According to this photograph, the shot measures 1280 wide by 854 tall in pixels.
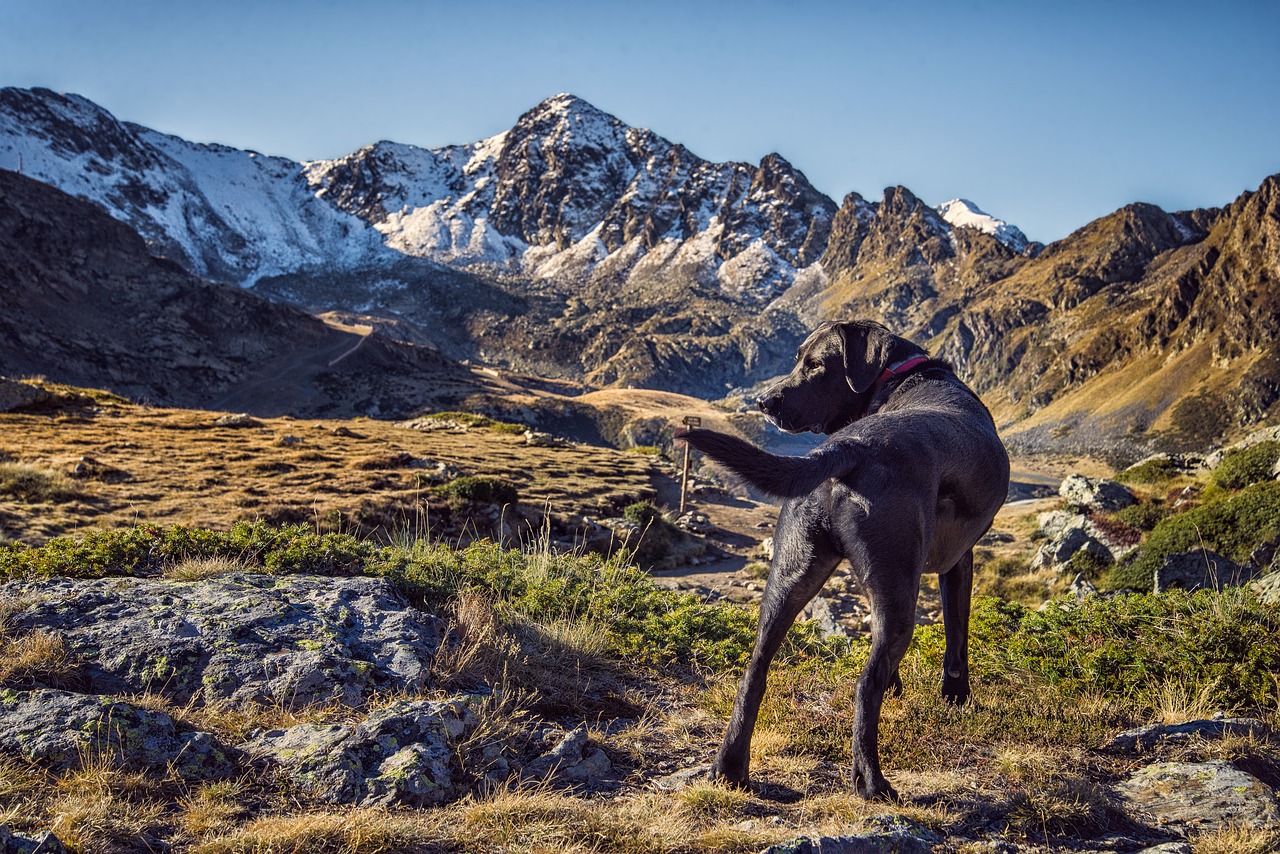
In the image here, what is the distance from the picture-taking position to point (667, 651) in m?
6.22

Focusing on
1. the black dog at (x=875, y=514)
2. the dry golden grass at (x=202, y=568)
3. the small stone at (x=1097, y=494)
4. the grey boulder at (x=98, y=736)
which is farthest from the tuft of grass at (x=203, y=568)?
the small stone at (x=1097, y=494)

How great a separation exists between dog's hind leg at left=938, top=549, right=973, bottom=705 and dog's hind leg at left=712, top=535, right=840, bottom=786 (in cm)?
151

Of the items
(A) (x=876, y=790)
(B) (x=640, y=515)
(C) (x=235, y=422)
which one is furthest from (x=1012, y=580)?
(C) (x=235, y=422)

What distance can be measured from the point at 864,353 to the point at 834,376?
220 millimetres

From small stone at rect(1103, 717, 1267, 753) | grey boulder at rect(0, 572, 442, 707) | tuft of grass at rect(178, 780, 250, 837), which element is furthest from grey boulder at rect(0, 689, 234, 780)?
small stone at rect(1103, 717, 1267, 753)

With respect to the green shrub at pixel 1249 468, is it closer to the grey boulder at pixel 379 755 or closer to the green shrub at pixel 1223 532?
the green shrub at pixel 1223 532

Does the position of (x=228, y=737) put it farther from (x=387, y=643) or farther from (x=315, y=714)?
(x=387, y=643)

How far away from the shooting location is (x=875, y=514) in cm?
342

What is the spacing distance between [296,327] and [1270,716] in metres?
100

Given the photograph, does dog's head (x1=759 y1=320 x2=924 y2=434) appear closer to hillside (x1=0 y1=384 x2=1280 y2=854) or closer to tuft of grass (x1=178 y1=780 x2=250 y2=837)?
hillside (x1=0 y1=384 x2=1280 y2=854)

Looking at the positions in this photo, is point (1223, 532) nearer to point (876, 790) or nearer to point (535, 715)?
point (876, 790)

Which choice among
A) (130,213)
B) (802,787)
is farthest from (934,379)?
(130,213)

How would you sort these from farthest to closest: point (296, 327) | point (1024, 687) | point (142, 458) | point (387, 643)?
point (296, 327) < point (142, 458) < point (1024, 687) < point (387, 643)

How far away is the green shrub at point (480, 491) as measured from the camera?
849 inches
